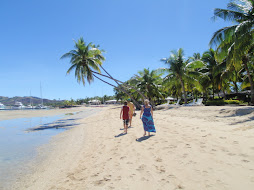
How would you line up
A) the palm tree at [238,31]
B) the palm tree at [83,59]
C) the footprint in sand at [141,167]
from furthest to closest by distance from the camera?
the palm tree at [83,59] → the palm tree at [238,31] → the footprint in sand at [141,167]

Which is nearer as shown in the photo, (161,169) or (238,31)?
(161,169)

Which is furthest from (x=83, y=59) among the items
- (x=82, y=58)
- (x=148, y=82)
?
(x=148, y=82)

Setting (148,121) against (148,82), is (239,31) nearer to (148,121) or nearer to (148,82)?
(148,121)

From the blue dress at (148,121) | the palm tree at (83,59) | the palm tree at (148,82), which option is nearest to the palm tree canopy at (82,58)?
the palm tree at (83,59)

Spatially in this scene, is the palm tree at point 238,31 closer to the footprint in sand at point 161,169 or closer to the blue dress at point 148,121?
the blue dress at point 148,121

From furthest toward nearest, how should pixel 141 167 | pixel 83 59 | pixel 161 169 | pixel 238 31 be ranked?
1. pixel 83 59
2. pixel 238 31
3. pixel 141 167
4. pixel 161 169

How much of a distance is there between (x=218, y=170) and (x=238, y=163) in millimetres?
516

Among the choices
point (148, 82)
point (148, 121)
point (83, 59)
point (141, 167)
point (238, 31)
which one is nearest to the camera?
point (141, 167)

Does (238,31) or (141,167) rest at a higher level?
(238,31)

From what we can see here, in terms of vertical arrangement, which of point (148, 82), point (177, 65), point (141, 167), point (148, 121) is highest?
point (177, 65)

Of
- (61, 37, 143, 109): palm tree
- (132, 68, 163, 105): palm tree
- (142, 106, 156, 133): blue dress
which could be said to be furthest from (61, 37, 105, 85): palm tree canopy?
(142, 106, 156, 133): blue dress

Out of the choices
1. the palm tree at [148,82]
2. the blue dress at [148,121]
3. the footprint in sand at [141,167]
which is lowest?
the footprint in sand at [141,167]

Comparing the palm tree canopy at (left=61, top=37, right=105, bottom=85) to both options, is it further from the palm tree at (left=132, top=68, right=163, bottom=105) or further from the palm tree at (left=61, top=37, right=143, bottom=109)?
the palm tree at (left=132, top=68, right=163, bottom=105)

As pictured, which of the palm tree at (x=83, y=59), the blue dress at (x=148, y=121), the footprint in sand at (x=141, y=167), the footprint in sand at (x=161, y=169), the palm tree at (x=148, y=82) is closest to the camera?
the footprint in sand at (x=161, y=169)
